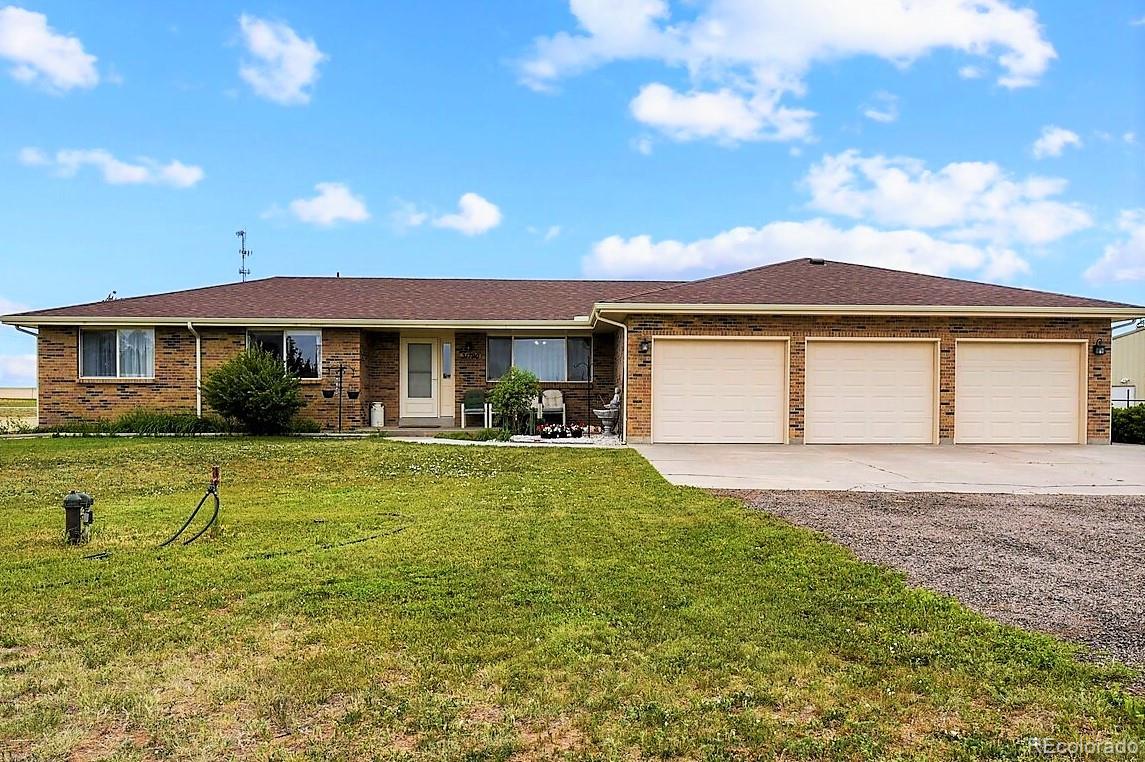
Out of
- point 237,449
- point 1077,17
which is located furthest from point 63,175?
point 1077,17

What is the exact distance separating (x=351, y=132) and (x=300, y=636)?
16886 mm

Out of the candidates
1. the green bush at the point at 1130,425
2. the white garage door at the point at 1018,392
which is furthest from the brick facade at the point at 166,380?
the green bush at the point at 1130,425

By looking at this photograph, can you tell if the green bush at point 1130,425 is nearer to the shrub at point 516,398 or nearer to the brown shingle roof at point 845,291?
the brown shingle roof at point 845,291

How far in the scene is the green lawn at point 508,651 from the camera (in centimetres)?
280

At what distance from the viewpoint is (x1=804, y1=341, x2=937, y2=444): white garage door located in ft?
45.6

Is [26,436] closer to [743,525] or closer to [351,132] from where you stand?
[351,132]

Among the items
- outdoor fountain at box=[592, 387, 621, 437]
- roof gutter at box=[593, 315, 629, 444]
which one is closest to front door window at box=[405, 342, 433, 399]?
outdoor fountain at box=[592, 387, 621, 437]

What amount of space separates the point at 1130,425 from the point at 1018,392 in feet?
9.93

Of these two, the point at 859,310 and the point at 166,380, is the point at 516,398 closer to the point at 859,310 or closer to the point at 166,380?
the point at 859,310

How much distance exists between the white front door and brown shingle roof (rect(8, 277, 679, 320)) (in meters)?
0.95

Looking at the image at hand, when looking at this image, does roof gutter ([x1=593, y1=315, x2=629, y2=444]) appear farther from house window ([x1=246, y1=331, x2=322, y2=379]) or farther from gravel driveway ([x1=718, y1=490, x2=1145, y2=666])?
house window ([x1=246, y1=331, x2=322, y2=379])

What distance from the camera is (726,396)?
13883 mm

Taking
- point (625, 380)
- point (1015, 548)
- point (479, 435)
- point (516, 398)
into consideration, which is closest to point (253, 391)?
point (479, 435)

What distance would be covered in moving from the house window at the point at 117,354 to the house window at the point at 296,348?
7.33 ft
